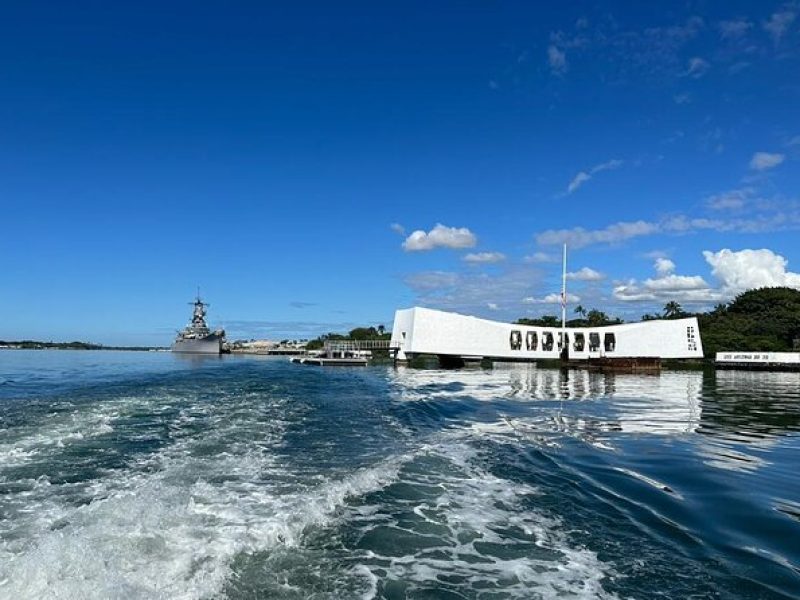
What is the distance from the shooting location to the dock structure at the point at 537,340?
6819 centimetres

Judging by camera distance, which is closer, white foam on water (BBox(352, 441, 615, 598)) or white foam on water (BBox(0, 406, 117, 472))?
white foam on water (BBox(352, 441, 615, 598))

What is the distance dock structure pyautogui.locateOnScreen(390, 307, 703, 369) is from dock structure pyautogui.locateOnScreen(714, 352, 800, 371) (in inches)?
141

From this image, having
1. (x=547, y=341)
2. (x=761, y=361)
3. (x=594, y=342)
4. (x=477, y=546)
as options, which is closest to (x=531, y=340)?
(x=547, y=341)

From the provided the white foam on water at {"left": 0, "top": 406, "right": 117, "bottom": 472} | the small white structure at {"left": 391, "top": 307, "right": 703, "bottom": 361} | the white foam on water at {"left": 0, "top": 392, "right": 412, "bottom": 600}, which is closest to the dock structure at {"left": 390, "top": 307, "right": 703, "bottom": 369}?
the small white structure at {"left": 391, "top": 307, "right": 703, "bottom": 361}

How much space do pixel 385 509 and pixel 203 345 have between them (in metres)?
135

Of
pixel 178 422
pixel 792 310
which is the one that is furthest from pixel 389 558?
pixel 792 310

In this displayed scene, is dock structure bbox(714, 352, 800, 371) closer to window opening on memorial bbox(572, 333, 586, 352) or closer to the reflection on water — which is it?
window opening on memorial bbox(572, 333, 586, 352)

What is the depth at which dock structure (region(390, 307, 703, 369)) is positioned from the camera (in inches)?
2685

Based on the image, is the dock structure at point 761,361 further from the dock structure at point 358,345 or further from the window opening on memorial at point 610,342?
the dock structure at point 358,345

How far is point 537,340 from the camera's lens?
71.6m

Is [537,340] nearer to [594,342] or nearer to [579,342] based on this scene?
[579,342]

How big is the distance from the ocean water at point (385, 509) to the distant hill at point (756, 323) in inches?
3560

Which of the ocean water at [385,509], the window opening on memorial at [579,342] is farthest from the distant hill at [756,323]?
the ocean water at [385,509]

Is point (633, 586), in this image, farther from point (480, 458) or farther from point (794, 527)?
point (480, 458)
